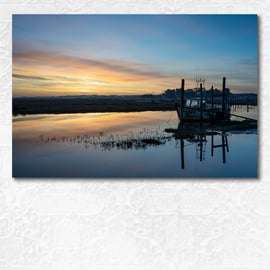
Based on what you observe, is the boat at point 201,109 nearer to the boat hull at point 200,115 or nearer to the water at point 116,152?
the boat hull at point 200,115

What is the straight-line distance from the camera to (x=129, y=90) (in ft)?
9.27

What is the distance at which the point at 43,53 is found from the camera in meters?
2.76

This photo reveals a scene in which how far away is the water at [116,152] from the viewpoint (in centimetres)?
274

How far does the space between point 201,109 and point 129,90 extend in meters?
0.46

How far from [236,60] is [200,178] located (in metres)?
0.73

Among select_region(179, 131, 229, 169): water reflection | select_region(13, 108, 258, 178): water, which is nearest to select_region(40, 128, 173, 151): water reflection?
select_region(13, 108, 258, 178): water

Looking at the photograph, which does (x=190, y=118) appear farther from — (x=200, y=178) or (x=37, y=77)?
(x=37, y=77)

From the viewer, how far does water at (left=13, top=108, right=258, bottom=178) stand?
2.74m

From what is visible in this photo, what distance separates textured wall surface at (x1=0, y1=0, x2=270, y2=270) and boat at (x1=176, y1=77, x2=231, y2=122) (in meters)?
0.23

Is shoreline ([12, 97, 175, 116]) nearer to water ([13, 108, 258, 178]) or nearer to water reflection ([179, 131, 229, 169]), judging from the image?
water ([13, 108, 258, 178])

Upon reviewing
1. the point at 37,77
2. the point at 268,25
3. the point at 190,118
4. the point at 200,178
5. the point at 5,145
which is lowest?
the point at 200,178

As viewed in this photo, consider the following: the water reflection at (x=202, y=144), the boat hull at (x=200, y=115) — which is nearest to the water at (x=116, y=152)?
the water reflection at (x=202, y=144)
